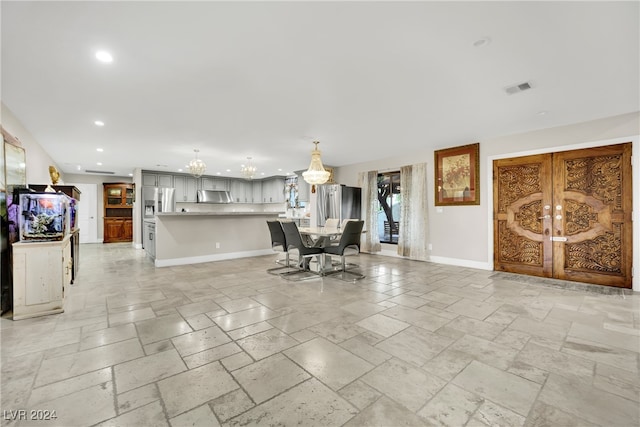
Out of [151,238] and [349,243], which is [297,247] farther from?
[151,238]

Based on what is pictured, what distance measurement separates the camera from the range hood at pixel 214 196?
9.00m

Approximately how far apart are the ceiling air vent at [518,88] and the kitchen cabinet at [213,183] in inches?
342

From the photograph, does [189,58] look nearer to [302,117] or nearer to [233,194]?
[302,117]

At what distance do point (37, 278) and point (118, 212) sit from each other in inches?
311

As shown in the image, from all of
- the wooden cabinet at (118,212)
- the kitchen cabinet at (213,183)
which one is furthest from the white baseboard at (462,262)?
→ the wooden cabinet at (118,212)

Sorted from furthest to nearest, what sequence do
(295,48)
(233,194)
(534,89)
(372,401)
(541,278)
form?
(233,194), (541,278), (534,89), (295,48), (372,401)

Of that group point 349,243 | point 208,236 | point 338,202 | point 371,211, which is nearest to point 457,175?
point 371,211

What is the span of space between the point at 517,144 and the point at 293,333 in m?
4.75

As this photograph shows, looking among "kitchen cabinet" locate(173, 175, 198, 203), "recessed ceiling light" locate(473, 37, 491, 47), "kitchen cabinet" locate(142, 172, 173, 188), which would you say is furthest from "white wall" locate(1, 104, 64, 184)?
"recessed ceiling light" locate(473, 37, 491, 47)

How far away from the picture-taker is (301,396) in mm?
1500

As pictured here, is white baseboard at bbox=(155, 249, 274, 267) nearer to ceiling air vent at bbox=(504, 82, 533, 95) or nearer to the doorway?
ceiling air vent at bbox=(504, 82, 533, 95)

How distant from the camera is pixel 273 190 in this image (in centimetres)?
992

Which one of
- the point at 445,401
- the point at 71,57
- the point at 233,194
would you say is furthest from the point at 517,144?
the point at 233,194

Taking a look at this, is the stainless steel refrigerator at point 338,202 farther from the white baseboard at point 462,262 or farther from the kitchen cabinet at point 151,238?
the kitchen cabinet at point 151,238
